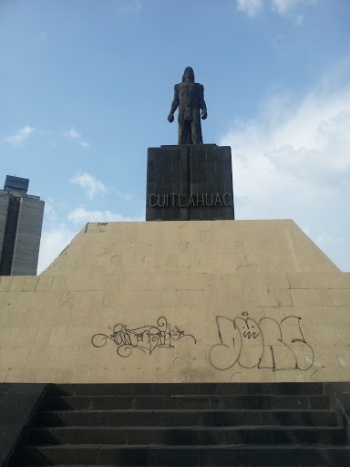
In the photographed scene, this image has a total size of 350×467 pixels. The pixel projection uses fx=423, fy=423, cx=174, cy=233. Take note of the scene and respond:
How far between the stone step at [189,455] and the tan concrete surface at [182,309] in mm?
2605

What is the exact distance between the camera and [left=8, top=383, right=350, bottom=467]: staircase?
6.18 meters

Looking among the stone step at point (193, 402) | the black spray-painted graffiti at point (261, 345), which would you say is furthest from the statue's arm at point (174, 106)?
the stone step at point (193, 402)

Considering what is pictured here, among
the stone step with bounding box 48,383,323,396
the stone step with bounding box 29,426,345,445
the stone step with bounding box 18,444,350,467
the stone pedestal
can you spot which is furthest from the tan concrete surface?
the stone step with bounding box 18,444,350,467

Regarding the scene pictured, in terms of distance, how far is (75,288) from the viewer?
1053 centimetres

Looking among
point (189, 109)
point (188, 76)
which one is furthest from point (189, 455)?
point (188, 76)

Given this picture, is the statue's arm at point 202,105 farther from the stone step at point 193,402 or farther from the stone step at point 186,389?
the stone step at point 193,402

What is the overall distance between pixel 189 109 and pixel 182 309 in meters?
8.00

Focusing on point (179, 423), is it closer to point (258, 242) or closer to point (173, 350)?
point (173, 350)

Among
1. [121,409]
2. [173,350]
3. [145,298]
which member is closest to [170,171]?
[145,298]

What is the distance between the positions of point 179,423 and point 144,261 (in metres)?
4.81

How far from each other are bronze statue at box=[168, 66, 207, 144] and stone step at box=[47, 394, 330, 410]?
30.8 ft

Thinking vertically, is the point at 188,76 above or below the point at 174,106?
above

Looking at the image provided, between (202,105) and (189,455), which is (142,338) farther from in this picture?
(202,105)

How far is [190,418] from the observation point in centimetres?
704
